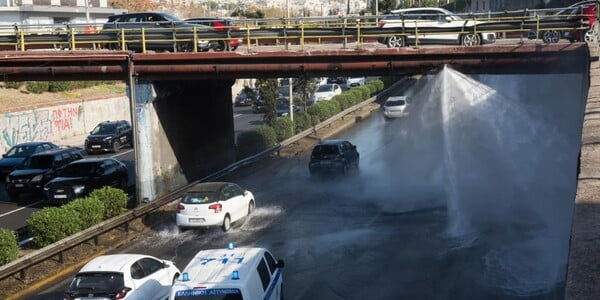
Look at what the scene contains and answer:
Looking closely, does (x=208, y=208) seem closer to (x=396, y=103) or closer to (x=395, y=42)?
(x=395, y=42)

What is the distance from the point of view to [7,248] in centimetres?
1759

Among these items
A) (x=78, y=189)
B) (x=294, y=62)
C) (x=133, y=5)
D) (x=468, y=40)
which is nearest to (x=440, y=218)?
(x=294, y=62)

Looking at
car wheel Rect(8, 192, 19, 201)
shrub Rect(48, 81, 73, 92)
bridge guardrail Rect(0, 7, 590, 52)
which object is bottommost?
car wheel Rect(8, 192, 19, 201)

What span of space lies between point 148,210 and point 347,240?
24.9 feet

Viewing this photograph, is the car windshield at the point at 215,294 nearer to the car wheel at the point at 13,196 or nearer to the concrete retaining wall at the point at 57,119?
the car wheel at the point at 13,196

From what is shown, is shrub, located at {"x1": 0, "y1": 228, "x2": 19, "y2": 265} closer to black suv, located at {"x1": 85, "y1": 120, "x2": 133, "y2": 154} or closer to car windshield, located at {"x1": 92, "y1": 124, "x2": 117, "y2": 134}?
black suv, located at {"x1": 85, "y1": 120, "x2": 133, "y2": 154}

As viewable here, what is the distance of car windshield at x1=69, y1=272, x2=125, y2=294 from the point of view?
13.1 metres

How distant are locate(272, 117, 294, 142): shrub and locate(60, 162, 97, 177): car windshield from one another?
16.6 m

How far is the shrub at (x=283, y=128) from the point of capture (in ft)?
143

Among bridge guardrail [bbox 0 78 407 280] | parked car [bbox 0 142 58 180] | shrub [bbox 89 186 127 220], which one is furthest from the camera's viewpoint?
parked car [bbox 0 142 58 180]

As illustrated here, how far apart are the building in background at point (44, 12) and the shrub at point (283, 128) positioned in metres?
26.2

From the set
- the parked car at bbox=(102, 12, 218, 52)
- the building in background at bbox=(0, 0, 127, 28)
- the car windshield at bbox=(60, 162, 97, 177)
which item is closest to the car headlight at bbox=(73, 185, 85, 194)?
the car windshield at bbox=(60, 162, 97, 177)

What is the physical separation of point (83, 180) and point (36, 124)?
1985 centimetres

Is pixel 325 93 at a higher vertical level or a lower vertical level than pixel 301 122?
higher
